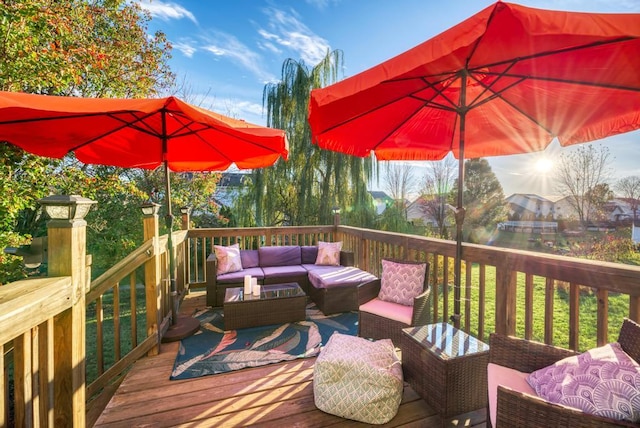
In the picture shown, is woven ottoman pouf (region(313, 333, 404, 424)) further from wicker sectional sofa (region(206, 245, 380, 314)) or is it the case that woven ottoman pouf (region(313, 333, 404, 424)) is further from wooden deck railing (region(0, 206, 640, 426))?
wicker sectional sofa (region(206, 245, 380, 314))

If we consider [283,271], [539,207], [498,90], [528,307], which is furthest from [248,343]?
[539,207]

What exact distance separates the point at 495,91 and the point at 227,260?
3831 mm

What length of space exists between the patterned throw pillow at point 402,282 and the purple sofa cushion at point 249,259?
2.38 metres

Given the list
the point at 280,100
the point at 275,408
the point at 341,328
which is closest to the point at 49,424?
the point at 275,408

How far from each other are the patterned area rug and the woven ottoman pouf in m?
0.82

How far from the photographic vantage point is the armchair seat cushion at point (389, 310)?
257 cm

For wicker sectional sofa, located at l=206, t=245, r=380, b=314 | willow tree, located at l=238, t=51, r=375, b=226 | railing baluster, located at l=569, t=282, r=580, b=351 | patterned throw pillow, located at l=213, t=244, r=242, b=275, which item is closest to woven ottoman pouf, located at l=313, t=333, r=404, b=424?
railing baluster, located at l=569, t=282, r=580, b=351

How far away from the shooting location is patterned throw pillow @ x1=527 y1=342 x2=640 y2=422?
1.04 meters

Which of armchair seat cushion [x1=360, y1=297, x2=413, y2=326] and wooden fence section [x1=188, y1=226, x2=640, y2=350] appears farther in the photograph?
armchair seat cushion [x1=360, y1=297, x2=413, y2=326]

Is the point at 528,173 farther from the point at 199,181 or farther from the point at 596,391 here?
the point at 596,391

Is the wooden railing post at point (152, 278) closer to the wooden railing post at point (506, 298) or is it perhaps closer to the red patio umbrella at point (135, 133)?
the red patio umbrella at point (135, 133)

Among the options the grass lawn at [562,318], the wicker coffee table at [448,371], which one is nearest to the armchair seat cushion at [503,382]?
the wicker coffee table at [448,371]

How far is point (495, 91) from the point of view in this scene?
2.35 metres

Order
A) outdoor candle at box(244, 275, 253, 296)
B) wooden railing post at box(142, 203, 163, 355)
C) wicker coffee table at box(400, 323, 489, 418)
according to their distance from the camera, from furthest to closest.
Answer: outdoor candle at box(244, 275, 253, 296) → wooden railing post at box(142, 203, 163, 355) → wicker coffee table at box(400, 323, 489, 418)
